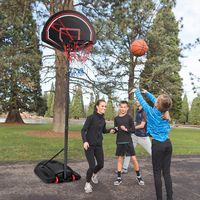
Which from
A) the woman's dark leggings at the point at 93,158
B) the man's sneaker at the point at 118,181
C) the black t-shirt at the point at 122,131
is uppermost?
the black t-shirt at the point at 122,131

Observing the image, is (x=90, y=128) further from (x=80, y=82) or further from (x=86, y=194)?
(x=80, y=82)

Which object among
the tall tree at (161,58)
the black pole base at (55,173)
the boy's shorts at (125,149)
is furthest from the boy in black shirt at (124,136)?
the tall tree at (161,58)

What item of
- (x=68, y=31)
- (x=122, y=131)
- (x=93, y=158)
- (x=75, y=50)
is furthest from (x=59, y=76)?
(x=93, y=158)

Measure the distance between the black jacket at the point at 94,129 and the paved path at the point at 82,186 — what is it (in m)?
0.97

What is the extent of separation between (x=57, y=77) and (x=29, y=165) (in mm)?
10767

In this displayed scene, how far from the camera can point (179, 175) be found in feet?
24.6

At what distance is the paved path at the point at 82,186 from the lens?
17.9ft

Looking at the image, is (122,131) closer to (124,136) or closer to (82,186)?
(124,136)

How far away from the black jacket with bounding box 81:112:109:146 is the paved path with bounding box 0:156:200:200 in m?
0.97

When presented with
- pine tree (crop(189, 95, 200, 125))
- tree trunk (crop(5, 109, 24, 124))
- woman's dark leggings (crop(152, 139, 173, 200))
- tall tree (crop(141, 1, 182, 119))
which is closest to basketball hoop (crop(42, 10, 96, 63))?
woman's dark leggings (crop(152, 139, 173, 200))

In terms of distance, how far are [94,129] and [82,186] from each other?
122 centimetres

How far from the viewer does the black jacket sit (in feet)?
19.5

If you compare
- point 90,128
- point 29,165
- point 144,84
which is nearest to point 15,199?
point 90,128

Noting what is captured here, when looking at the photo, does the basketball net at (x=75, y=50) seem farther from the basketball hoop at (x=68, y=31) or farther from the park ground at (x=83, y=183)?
the park ground at (x=83, y=183)
